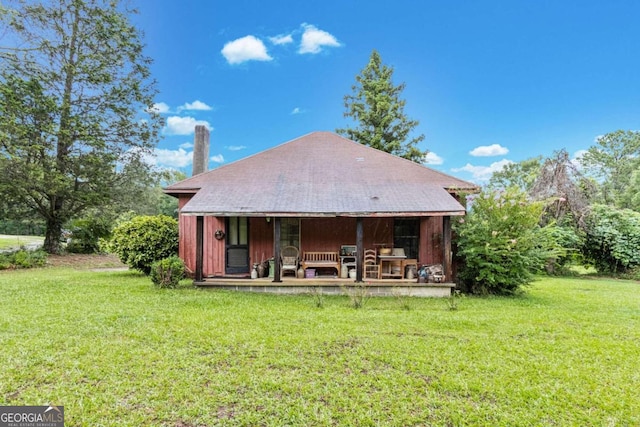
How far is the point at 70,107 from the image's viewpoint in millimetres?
14852

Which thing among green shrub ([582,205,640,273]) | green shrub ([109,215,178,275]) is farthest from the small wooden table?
green shrub ([582,205,640,273])

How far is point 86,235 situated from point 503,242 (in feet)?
63.2

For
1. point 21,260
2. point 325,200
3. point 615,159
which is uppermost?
point 615,159

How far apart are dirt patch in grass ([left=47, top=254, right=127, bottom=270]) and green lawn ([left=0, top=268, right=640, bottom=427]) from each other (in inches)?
304

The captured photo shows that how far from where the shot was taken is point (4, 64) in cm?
1345

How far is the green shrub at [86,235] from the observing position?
54.4ft

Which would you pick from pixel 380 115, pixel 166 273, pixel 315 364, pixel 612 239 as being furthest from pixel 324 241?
pixel 380 115

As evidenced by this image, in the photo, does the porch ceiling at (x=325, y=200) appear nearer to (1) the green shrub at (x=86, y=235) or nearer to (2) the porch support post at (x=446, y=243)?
(2) the porch support post at (x=446, y=243)

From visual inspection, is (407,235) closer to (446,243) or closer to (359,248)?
(446,243)

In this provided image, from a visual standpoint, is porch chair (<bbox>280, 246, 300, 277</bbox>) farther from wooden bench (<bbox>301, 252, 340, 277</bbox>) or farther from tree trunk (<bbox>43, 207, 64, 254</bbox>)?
tree trunk (<bbox>43, 207, 64, 254</bbox>)

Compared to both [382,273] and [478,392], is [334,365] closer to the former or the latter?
[478,392]

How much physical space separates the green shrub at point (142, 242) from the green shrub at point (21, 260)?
5.41 metres

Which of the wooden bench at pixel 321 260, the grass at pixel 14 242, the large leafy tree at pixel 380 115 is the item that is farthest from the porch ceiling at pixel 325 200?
the grass at pixel 14 242

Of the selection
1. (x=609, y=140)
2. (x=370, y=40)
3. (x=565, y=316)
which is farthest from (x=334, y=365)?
(x=609, y=140)
